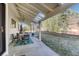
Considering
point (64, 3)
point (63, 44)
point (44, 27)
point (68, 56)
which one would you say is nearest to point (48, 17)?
point (44, 27)

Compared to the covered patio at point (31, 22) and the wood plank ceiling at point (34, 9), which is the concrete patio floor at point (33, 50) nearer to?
the covered patio at point (31, 22)

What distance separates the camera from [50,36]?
3.53 m

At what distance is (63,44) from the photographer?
11.3ft

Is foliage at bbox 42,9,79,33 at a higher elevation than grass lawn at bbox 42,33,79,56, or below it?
higher

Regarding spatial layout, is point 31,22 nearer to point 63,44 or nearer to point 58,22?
A: point 58,22

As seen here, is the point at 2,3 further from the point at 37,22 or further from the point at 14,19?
the point at 37,22

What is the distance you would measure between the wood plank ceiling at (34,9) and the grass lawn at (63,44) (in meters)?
0.56

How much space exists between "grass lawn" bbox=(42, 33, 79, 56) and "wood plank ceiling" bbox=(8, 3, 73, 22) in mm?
562

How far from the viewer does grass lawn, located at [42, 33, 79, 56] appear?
134 inches

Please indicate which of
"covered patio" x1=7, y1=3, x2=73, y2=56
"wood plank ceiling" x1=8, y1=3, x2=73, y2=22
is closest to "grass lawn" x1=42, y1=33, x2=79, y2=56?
"covered patio" x1=7, y1=3, x2=73, y2=56

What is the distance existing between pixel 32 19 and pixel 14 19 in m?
0.45

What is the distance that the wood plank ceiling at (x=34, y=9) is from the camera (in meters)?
3.40

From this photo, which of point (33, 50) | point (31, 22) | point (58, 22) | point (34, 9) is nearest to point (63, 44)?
point (58, 22)

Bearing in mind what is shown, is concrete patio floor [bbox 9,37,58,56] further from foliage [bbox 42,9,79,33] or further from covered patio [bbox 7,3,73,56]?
foliage [bbox 42,9,79,33]
